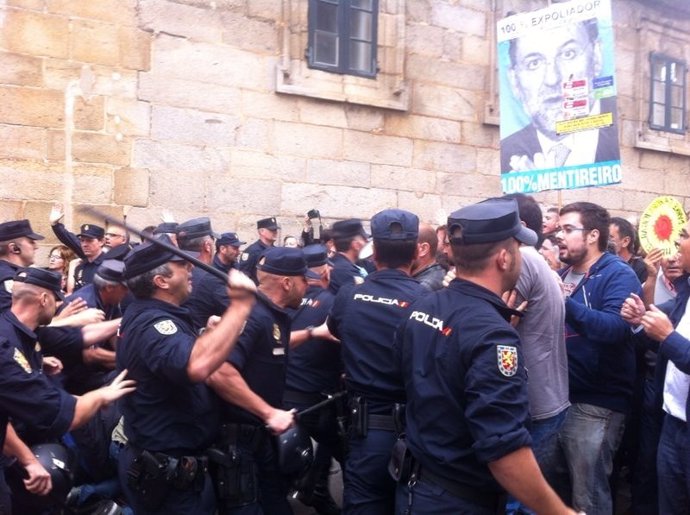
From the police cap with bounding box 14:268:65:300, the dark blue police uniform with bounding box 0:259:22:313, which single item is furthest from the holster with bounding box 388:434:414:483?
the dark blue police uniform with bounding box 0:259:22:313

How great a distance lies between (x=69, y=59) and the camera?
28.5 ft

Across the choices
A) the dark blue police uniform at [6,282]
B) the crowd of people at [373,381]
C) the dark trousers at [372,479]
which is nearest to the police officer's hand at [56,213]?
the dark blue police uniform at [6,282]

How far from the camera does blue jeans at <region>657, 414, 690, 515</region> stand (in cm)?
411

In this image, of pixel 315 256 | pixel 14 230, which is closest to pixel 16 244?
pixel 14 230

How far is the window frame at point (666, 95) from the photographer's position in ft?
43.5

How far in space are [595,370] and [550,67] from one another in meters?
4.61

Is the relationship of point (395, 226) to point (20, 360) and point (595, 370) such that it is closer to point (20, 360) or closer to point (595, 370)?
point (595, 370)

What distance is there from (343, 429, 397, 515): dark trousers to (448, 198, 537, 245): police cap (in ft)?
5.06

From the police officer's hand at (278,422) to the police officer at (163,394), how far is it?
0.95ft

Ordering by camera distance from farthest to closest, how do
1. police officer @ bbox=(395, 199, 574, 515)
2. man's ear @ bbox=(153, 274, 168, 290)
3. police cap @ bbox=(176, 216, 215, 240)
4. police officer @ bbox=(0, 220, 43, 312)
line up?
police cap @ bbox=(176, 216, 215, 240), police officer @ bbox=(0, 220, 43, 312), man's ear @ bbox=(153, 274, 168, 290), police officer @ bbox=(395, 199, 574, 515)

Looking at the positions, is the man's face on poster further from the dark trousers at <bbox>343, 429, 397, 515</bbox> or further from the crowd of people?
the dark trousers at <bbox>343, 429, 397, 515</bbox>

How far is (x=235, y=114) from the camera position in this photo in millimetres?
9594

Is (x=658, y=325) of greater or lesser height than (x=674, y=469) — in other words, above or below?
above

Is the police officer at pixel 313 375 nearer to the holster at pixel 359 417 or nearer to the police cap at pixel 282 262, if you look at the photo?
the police cap at pixel 282 262
